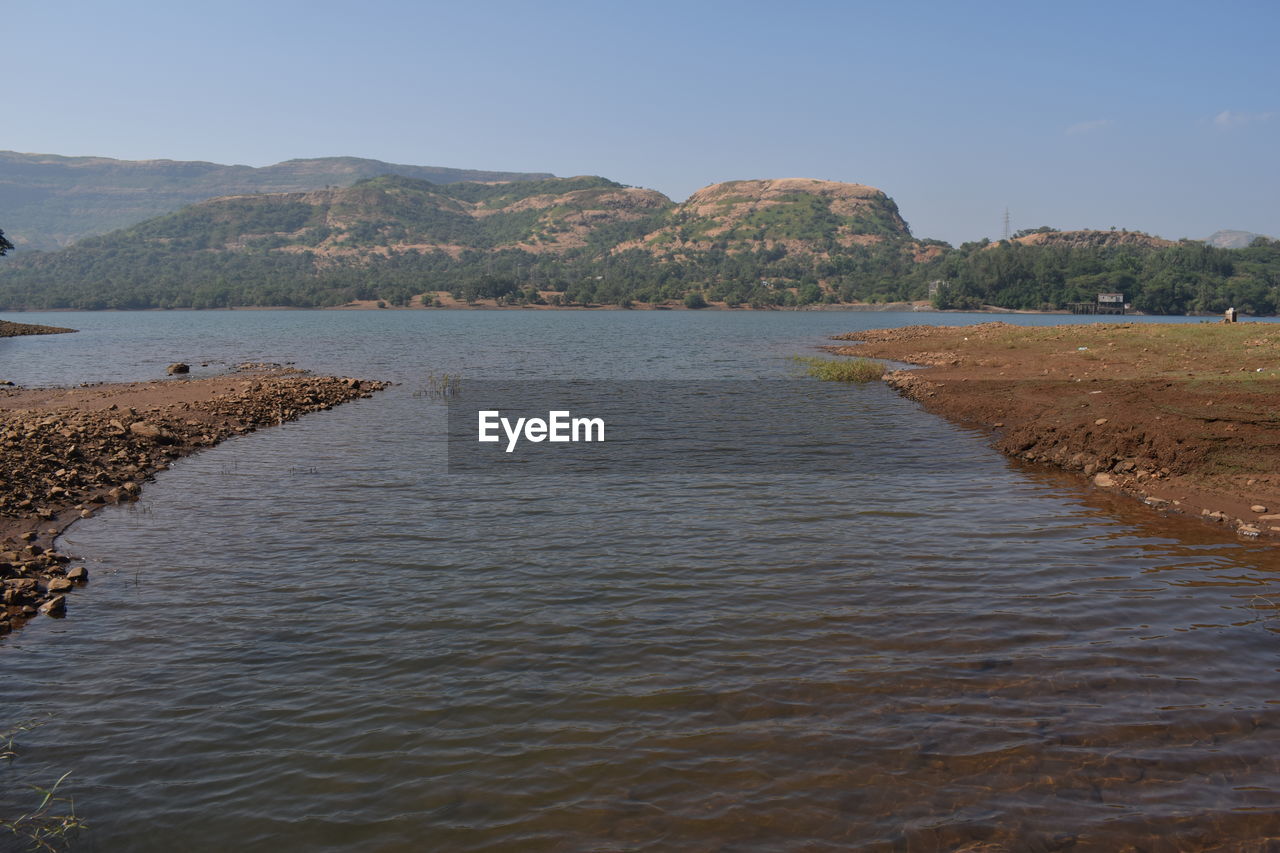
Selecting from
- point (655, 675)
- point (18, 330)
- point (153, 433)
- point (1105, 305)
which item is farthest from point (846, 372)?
point (1105, 305)

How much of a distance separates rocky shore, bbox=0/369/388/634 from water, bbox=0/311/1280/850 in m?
0.73

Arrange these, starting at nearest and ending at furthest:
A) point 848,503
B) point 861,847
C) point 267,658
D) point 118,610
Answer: point 861,847
point 267,658
point 118,610
point 848,503

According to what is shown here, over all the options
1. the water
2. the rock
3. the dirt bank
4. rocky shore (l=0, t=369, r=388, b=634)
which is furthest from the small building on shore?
the rock

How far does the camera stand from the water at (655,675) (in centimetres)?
651

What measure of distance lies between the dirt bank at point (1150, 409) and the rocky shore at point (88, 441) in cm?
1836

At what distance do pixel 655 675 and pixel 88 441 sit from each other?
57.1 ft

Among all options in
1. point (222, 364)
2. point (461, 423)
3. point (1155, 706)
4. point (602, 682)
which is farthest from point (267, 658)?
point (222, 364)

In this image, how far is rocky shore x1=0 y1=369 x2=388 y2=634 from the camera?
39.6ft

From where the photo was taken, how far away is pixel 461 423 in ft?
88.4

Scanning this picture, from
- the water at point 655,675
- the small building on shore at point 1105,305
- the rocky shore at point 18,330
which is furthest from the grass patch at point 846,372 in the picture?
the small building on shore at point 1105,305

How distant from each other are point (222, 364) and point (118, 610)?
40.4 m

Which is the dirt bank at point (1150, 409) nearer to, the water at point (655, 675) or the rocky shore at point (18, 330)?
the water at point (655, 675)

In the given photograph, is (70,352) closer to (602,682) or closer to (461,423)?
(461,423)

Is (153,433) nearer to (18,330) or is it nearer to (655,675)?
(655,675)
